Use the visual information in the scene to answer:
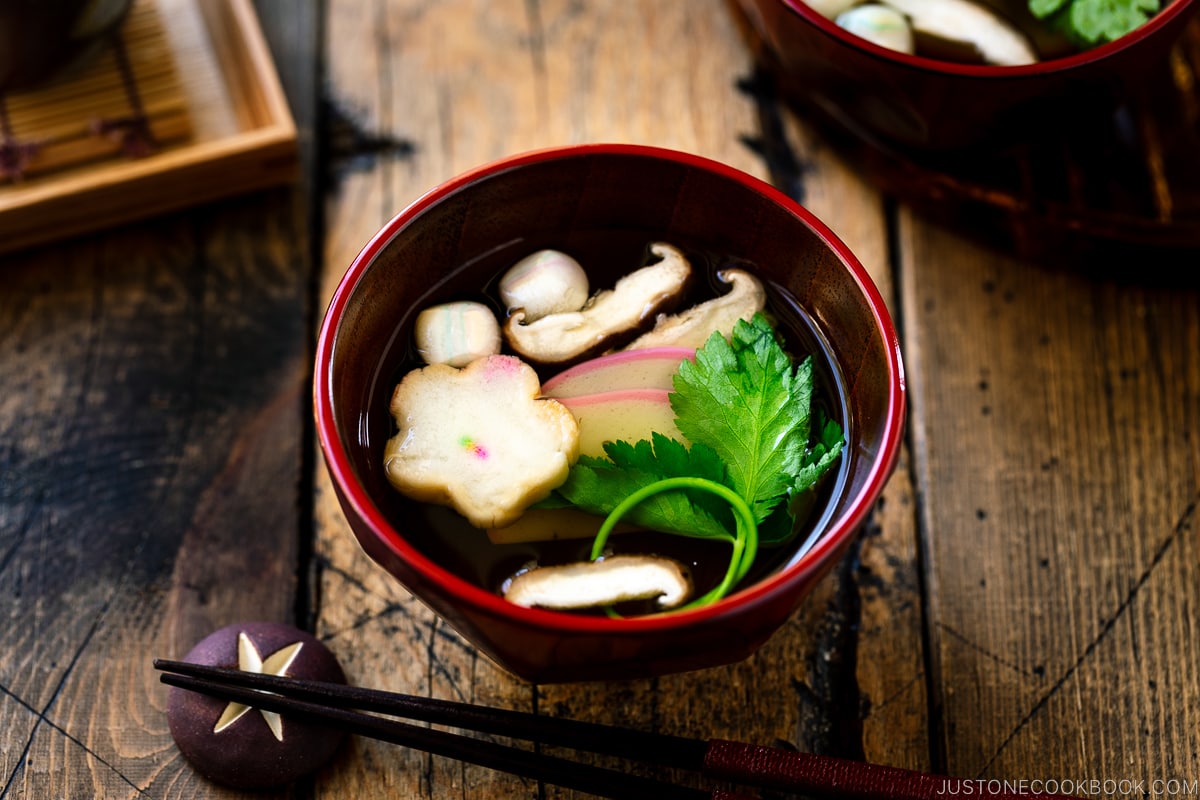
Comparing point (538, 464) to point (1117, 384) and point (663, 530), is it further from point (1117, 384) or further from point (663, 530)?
point (1117, 384)

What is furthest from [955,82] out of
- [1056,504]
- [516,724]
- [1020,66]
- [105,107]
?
[105,107]

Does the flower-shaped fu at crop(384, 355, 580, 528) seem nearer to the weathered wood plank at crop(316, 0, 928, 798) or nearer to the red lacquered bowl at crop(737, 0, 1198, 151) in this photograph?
the weathered wood plank at crop(316, 0, 928, 798)

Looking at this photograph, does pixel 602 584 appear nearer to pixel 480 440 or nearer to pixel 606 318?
pixel 480 440

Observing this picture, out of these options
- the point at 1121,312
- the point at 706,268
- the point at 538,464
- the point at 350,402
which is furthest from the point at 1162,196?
the point at 350,402

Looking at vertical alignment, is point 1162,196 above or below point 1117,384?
above

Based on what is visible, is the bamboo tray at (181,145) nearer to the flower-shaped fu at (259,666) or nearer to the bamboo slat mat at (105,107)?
the bamboo slat mat at (105,107)

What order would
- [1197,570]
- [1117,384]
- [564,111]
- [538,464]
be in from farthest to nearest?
[564,111] < [1117,384] < [1197,570] < [538,464]
